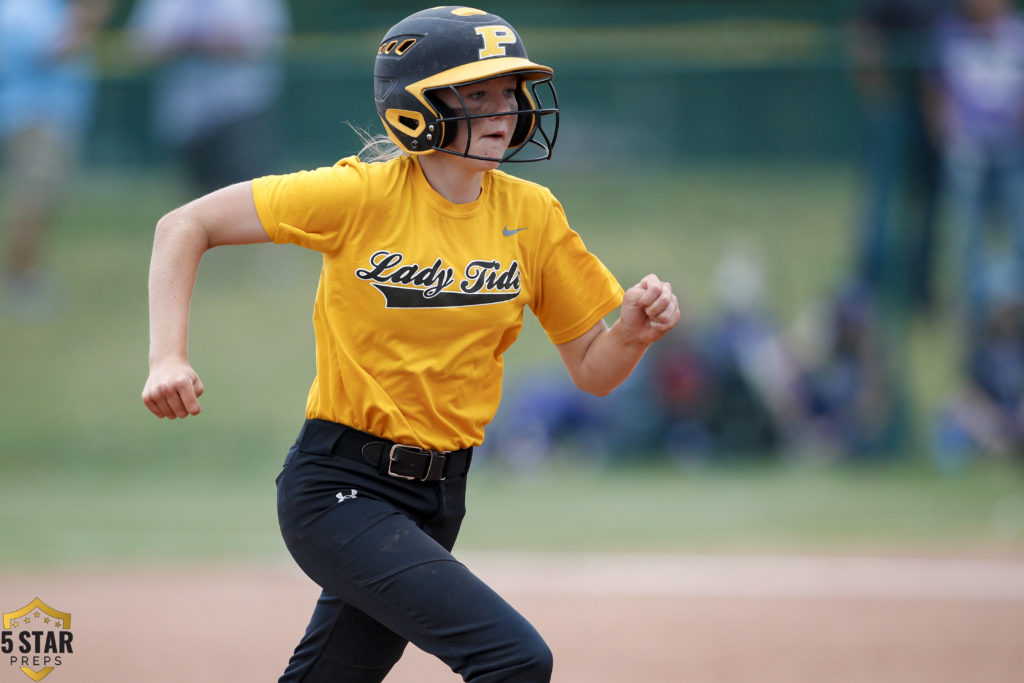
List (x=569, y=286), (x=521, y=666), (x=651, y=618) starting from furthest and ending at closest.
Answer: (x=651, y=618) → (x=569, y=286) → (x=521, y=666)

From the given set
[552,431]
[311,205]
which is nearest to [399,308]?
[311,205]

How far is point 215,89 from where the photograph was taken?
1016 centimetres

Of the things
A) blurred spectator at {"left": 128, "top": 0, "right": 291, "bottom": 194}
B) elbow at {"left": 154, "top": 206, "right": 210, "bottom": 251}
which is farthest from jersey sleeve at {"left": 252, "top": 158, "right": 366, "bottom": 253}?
blurred spectator at {"left": 128, "top": 0, "right": 291, "bottom": 194}

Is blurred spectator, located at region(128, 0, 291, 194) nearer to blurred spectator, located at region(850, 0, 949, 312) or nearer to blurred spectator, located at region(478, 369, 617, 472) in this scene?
blurred spectator, located at region(478, 369, 617, 472)

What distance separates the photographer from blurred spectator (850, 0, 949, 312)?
9109 mm

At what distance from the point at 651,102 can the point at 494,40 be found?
7.24 metres

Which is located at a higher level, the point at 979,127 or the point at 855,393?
the point at 979,127

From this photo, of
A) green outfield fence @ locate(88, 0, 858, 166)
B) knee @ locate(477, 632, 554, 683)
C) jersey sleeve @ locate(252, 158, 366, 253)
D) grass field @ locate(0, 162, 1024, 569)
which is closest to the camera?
knee @ locate(477, 632, 554, 683)

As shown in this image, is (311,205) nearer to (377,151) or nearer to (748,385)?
(377,151)

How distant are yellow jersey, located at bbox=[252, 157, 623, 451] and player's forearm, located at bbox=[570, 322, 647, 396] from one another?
28 cm

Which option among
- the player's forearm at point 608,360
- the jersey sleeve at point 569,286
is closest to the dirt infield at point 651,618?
the player's forearm at point 608,360

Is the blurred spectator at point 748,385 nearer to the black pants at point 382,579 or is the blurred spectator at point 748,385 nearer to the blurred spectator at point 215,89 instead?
the blurred spectator at point 215,89

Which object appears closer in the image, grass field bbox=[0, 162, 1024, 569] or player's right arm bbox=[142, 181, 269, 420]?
player's right arm bbox=[142, 181, 269, 420]

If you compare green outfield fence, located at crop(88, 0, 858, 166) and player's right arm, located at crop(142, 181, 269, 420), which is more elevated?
green outfield fence, located at crop(88, 0, 858, 166)
